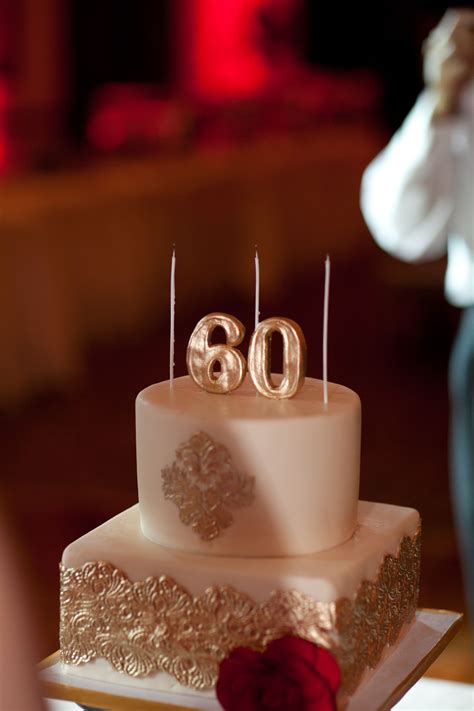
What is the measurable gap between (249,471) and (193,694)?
0.85 feet

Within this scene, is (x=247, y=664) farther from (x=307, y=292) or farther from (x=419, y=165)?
(x=307, y=292)

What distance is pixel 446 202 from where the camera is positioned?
2.68 metres

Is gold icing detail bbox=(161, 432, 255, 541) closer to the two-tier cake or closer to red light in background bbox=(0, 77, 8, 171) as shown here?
the two-tier cake

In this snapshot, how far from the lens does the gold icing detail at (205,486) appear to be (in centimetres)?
141

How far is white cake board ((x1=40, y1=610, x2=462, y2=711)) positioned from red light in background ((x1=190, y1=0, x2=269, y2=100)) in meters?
10.5

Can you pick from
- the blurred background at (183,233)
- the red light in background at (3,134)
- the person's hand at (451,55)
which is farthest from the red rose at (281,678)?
the red light in background at (3,134)

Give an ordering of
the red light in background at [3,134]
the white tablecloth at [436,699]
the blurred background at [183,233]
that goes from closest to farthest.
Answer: the white tablecloth at [436,699] → the blurred background at [183,233] → the red light in background at [3,134]

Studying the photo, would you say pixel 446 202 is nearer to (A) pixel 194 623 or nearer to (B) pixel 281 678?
(A) pixel 194 623

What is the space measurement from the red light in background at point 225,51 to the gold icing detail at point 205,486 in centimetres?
1049

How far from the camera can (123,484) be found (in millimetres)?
4484

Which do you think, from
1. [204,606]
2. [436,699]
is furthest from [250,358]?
[436,699]

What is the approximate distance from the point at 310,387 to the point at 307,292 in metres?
6.83

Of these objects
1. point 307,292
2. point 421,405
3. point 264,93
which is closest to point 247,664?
point 421,405

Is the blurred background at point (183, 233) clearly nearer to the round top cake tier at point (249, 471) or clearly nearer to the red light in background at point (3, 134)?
the red light in background at point (3, 134)
